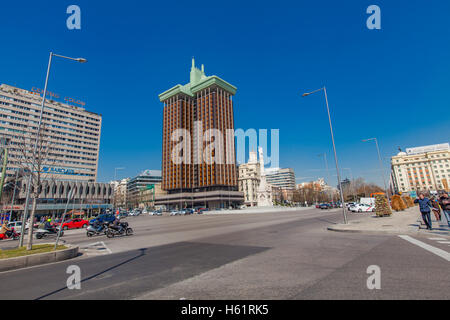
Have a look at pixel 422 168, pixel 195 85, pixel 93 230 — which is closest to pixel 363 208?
pixel 93 230

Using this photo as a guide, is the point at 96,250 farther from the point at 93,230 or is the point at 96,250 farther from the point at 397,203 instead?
the point at 397,203

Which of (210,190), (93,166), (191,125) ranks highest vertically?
(191,125)

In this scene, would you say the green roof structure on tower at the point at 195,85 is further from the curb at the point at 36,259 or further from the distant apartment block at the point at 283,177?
the curb at the point at 36,259

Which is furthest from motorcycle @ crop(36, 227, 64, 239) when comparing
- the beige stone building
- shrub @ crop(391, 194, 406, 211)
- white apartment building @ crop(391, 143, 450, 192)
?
white apartment building @ crop(391, 143, 450, 192)

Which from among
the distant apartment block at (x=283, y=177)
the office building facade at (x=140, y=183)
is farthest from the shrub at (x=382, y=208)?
the distant apartment block at (x=283, y=177)

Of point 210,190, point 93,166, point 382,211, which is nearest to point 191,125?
point 210,190

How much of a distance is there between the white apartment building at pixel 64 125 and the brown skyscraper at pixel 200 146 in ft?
118

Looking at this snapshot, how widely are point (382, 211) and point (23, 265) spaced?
2623 centimetres

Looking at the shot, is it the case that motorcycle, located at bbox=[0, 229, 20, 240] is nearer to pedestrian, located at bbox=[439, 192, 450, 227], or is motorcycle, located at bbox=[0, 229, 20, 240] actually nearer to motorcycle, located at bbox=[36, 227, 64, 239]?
motorcycle, located at bbox=[36, 227, 64, 239]

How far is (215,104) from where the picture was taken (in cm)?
11369

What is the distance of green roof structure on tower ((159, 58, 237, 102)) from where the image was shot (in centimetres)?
11719

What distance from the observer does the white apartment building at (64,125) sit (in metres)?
78.0

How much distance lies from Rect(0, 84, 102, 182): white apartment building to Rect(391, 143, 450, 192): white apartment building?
154m
